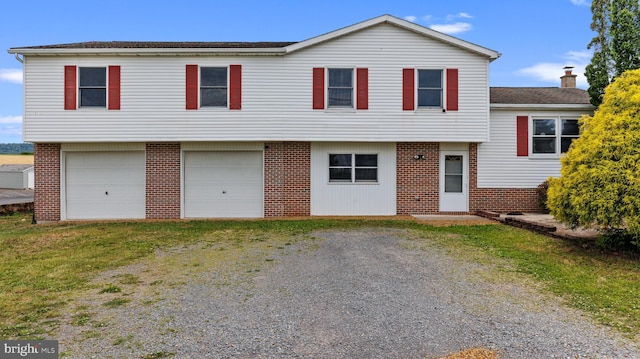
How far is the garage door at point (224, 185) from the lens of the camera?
48.6 ft

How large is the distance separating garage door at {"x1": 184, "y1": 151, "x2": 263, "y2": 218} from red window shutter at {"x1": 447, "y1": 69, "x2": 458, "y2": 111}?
6820 millimetres

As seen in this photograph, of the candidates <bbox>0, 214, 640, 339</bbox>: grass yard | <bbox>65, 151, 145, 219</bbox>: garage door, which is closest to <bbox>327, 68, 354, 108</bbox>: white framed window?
<bbox>0, 214, 640, 339</bbox>: grass yard

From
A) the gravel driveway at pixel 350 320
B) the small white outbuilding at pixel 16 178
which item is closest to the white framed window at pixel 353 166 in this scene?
the gravel driveway at pixel 350 320

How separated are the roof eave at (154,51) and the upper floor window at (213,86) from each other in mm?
576

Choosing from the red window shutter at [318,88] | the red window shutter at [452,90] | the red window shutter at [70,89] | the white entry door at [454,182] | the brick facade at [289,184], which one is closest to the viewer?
the red window shutter at [70,89]

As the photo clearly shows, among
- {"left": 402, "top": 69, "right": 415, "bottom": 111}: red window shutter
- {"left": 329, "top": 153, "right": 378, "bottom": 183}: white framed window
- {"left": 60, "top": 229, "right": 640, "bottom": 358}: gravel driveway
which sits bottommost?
{"left": 60, "top": 229, "right": 640, "bottom": 358}: gravel driveway

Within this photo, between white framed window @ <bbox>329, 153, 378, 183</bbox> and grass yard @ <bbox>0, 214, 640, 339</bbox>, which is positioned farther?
white framed window @ <bbox>329, 153, 378, 183</bbox>

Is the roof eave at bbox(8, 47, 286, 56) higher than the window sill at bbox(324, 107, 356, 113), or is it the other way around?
the roof eave at bbox(8, 47, 286, 56)

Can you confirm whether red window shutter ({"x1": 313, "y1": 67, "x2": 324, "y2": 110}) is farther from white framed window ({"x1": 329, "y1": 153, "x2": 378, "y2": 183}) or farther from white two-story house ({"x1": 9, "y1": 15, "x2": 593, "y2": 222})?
white framed window ({"x1": 329, "y1": 153, "x2": 378, "y2": 183})

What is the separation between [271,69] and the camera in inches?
558

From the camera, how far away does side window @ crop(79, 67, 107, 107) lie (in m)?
14.1

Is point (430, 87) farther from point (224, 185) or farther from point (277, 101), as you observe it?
point (224, 185)

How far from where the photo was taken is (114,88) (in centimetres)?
1401

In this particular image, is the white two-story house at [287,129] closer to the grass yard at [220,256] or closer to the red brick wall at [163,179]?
the red brick wall at [163,179]
